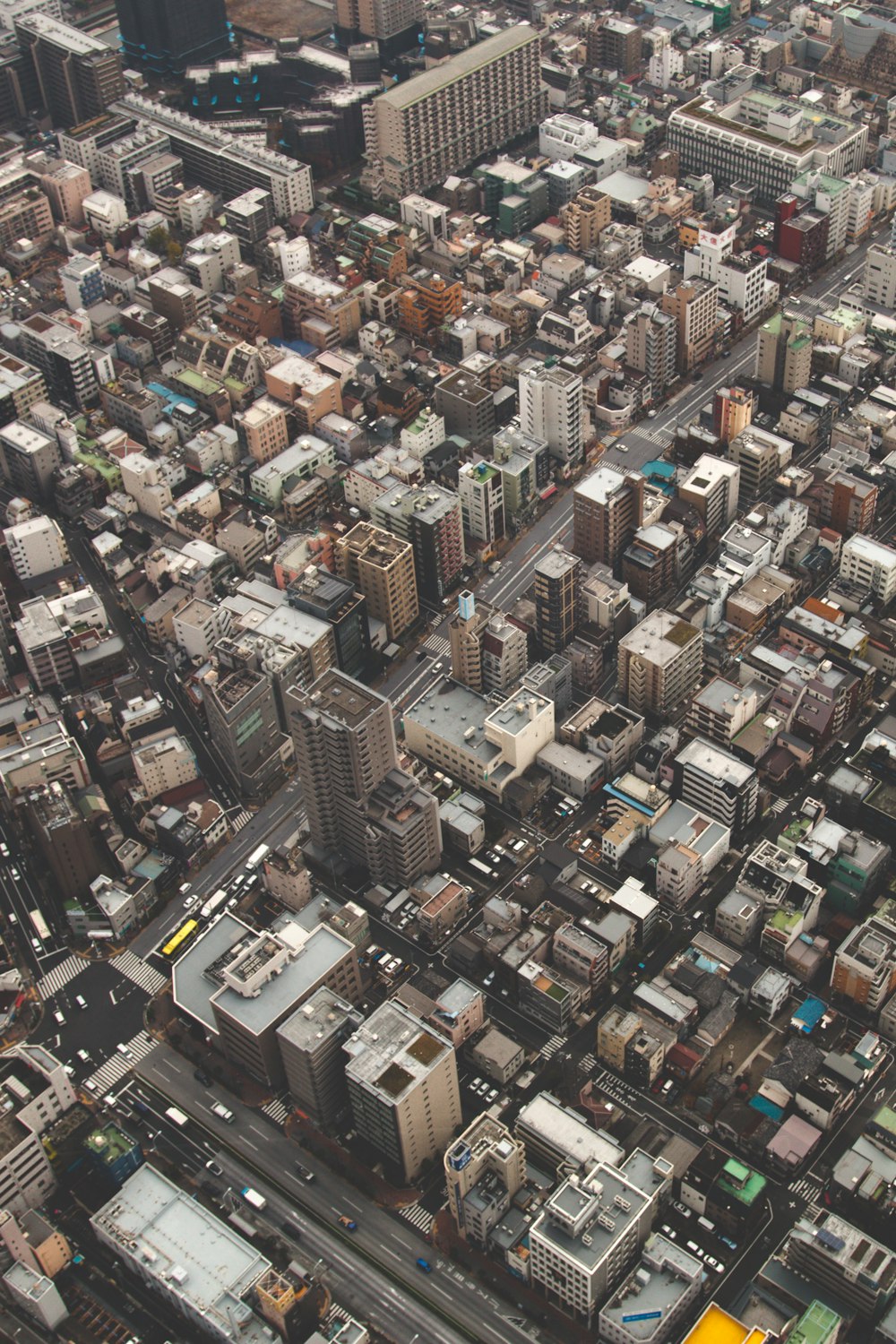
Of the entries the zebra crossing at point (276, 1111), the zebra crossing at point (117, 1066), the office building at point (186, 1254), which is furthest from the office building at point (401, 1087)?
the zebra crossing at point (117, 1066)

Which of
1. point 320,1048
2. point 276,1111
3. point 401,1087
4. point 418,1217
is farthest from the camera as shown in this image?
point 276,1111

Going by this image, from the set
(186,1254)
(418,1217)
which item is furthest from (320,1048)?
(186,1254)

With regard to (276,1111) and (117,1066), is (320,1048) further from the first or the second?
(117,1066)

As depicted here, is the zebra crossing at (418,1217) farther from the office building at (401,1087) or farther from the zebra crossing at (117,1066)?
the zebra crossing at (117,1066)

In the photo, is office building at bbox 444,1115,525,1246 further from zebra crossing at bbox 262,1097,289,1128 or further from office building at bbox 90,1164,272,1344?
zebra crossing at bbox 262,1097,289,1128

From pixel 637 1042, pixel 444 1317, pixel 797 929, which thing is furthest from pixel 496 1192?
pixel 797 929

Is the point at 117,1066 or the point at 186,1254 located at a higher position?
the point at 186,1254
